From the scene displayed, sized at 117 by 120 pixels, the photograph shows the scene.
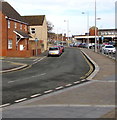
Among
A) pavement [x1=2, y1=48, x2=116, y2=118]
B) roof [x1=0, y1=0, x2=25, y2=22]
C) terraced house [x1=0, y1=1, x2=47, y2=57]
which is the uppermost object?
roof [x1=0, y1=0, x2=25, y2=22]

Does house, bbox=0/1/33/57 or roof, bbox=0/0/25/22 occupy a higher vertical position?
roof, bbox=0/0/25/22

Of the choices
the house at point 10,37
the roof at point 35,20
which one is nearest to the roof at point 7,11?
the house at point 10,37

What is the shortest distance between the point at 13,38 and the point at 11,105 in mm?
29937

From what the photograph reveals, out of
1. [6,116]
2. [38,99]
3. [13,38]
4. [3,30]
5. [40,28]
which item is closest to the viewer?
[6,116]

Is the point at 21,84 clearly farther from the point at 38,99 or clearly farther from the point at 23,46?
the point at 23,46

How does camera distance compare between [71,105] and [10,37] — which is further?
[10,37]

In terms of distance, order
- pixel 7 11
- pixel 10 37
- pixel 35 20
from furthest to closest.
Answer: pixel 35 20
pixel 7 11
pixel 10 37

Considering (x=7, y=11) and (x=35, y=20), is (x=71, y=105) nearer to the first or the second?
(x=7, y=11)

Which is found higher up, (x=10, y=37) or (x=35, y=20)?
(x=35, y=20)

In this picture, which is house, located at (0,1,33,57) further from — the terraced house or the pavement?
the pavement

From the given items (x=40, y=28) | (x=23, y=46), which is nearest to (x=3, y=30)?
(x=23, y=46)

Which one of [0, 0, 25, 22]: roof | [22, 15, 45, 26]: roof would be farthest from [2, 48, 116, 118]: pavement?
[22, 15, 45, 26]: roof

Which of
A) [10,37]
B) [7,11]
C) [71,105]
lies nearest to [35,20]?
[7,11]

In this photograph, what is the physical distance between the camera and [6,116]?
24.7 feet
